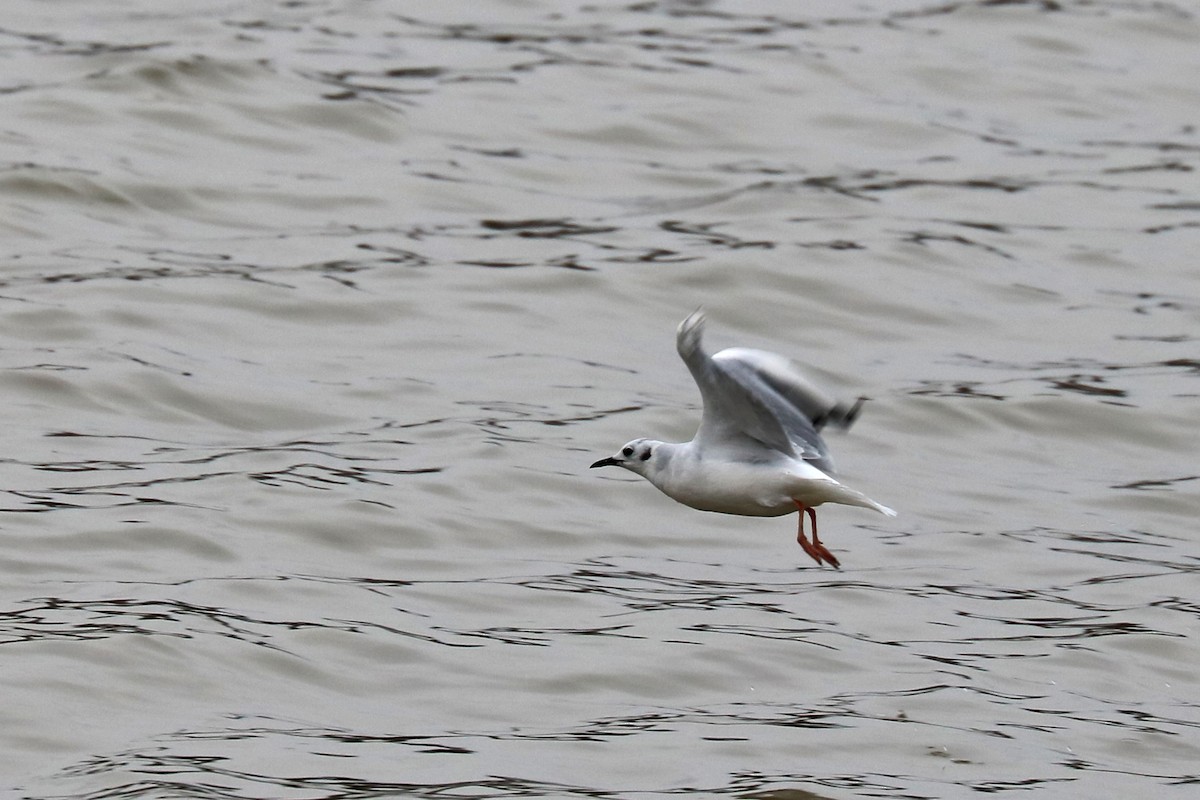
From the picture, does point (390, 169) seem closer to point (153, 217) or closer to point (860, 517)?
point (153, 217)

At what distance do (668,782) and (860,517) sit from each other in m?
5.16

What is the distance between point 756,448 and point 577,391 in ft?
18.5

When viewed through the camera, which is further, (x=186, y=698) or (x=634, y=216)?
(x=634, y=216)

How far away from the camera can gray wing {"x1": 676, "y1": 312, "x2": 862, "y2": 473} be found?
953 cm

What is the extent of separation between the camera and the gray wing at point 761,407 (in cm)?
953

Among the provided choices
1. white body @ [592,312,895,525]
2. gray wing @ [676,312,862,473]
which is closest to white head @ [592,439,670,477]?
white body @ [592,312,895,525]

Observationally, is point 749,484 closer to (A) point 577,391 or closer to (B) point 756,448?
(B) point 756,448

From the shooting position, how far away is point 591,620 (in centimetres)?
1210

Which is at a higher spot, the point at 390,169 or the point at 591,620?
the point at 390,169

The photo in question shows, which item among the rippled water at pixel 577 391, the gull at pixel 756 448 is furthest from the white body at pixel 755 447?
the rippled water at pixel 577 391

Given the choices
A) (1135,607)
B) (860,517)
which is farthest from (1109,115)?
(1135,607)

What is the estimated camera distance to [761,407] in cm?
962

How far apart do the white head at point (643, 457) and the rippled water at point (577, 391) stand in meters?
1.30

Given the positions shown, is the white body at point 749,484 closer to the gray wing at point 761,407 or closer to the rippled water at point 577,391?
the gray wing at point 761,407
